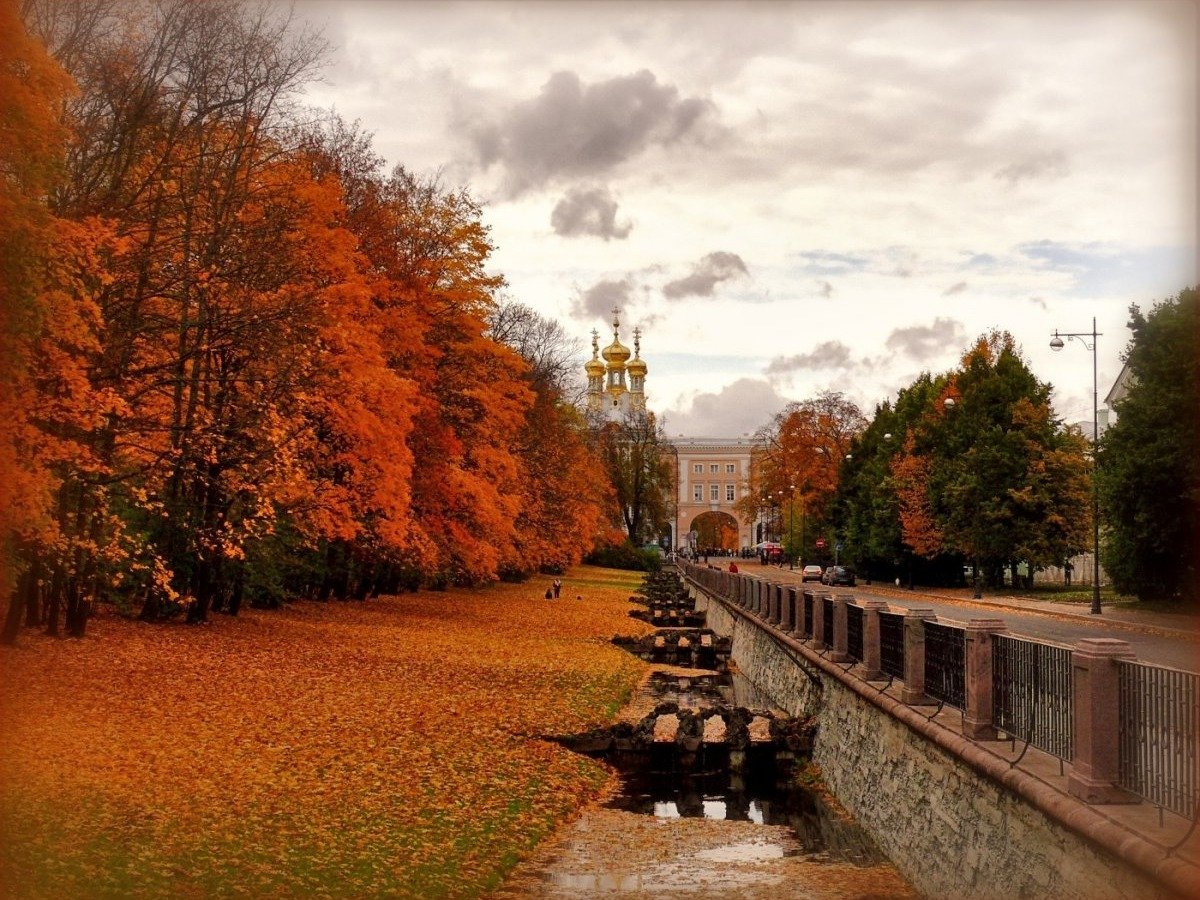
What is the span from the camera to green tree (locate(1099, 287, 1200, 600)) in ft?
118

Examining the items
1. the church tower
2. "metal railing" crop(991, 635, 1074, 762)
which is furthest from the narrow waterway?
the church tower

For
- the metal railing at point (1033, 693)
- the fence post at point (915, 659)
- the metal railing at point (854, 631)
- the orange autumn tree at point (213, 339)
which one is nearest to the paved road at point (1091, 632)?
the metal railing at point (854, 631)

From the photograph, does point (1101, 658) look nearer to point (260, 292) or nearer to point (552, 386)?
point (260, 292)

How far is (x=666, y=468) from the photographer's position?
310ft

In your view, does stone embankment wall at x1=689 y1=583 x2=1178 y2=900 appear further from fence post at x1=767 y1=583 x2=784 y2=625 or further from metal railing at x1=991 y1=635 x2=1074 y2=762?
fence post at x1=767 y1=583 x2=784 y2=625

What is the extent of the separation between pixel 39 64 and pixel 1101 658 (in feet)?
36.2

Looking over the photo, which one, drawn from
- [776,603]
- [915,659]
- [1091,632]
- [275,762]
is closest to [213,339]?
[275,762]

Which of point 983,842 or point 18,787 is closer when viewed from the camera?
point 983,842

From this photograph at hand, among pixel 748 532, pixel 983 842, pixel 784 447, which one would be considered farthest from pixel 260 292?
pixel 748 532

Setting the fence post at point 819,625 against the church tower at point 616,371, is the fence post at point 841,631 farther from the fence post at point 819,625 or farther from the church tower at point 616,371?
the church tower at point 616,371

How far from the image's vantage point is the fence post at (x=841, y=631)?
63.8 feet

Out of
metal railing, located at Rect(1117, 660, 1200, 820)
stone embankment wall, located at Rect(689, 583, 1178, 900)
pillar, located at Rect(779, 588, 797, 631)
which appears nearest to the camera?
metal railing, located at Rect(1117, 660, 1200, 820)

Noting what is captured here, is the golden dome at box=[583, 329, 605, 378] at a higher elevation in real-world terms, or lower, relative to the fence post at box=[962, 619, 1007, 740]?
higher

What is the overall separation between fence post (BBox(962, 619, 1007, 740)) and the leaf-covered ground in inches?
166
